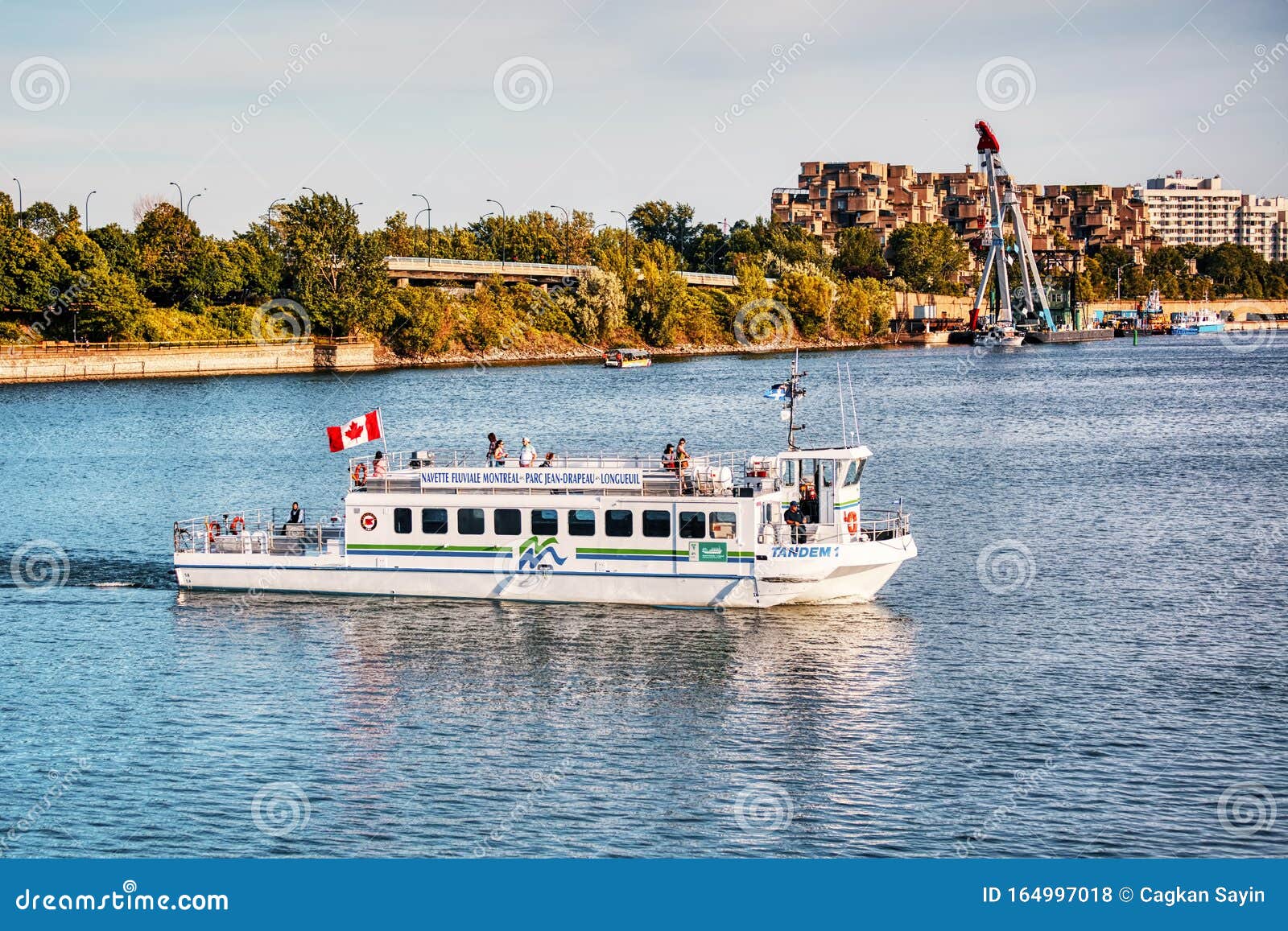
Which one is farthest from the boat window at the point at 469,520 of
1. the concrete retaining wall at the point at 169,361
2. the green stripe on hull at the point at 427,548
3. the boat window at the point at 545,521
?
the concrete retaining wall at the point at 169,361

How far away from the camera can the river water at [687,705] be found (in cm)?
2823

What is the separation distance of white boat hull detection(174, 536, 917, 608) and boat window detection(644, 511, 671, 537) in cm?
90

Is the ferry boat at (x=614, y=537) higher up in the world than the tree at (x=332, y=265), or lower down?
lower down

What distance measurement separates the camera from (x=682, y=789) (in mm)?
29938

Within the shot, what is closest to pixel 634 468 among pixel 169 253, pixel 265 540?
pixel 265 540

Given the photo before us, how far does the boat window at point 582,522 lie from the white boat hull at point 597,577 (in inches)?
32.7

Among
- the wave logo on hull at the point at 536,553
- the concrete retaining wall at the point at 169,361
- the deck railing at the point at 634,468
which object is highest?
the concrete retaining wall at the point at 169,361

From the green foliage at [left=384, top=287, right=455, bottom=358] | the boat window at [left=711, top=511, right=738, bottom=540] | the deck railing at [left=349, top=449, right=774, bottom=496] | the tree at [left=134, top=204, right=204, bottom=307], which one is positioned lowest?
the boat window at [left=711, top=511, right=738, bottom=540]

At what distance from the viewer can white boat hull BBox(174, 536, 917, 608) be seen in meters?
43.2

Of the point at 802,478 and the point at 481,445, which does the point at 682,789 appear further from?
the point at 481,445

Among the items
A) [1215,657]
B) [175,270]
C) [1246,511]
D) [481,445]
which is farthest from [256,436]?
[175,270]

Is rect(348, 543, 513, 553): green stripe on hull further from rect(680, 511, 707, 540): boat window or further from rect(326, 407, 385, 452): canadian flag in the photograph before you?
rect(680, 511, 707, 540): boat window

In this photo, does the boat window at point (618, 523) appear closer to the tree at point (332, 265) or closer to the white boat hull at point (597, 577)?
the white boat hull at point (597, 577)

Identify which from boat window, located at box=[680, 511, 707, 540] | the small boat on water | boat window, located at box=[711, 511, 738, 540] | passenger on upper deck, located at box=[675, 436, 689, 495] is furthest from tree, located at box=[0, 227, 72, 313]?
boat window, located at box=[711, 511, 738, 540]
